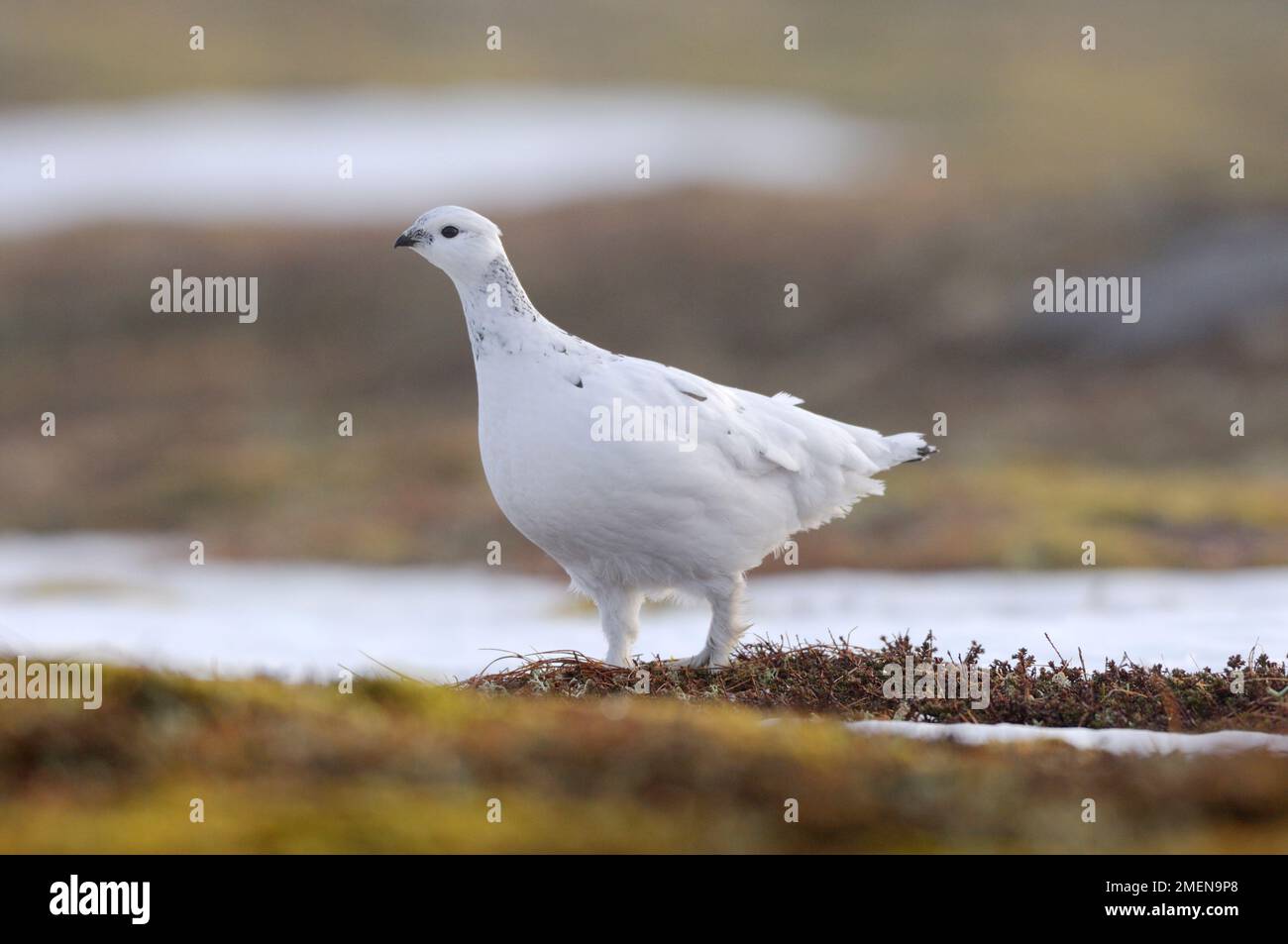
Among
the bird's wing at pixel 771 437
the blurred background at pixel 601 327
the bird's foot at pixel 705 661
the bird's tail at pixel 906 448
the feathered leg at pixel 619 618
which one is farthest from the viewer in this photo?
the blurred background at pixel 601 327

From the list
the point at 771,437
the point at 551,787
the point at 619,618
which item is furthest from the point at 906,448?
the point at 551,787

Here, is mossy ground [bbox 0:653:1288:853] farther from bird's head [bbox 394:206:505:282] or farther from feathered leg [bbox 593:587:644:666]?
bird's head [bbox 394:206:505:282]

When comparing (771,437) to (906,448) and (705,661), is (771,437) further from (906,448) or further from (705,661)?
(705,661)

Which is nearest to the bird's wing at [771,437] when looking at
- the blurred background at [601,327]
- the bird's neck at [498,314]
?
the bird's neck at [498,314]

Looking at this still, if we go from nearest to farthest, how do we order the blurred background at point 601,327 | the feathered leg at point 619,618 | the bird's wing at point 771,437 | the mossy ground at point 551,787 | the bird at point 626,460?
the mossy ground at point 551,787 < the bird at point 626,460 < the bird's wing at point 771,437 < the feathered leg at point 619,618 < the blurred background at point 601,327

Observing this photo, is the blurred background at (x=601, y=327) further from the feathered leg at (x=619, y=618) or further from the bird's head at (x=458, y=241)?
the bird's head at (x=458, y=241)

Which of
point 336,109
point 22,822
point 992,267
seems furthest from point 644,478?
point 336,109

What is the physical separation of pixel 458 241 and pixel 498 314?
1.46ft

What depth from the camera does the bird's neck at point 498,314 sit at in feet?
22.4

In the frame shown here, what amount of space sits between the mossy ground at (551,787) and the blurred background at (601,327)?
2.58 metres

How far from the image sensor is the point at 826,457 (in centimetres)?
733

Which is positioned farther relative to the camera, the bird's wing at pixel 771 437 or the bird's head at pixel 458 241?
the bird's head at pixel 458 241

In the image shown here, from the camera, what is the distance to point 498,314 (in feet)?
22.7

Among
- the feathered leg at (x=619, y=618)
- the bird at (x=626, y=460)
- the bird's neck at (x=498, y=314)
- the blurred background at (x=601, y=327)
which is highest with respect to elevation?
the blurred background at (x=601, y=327)
